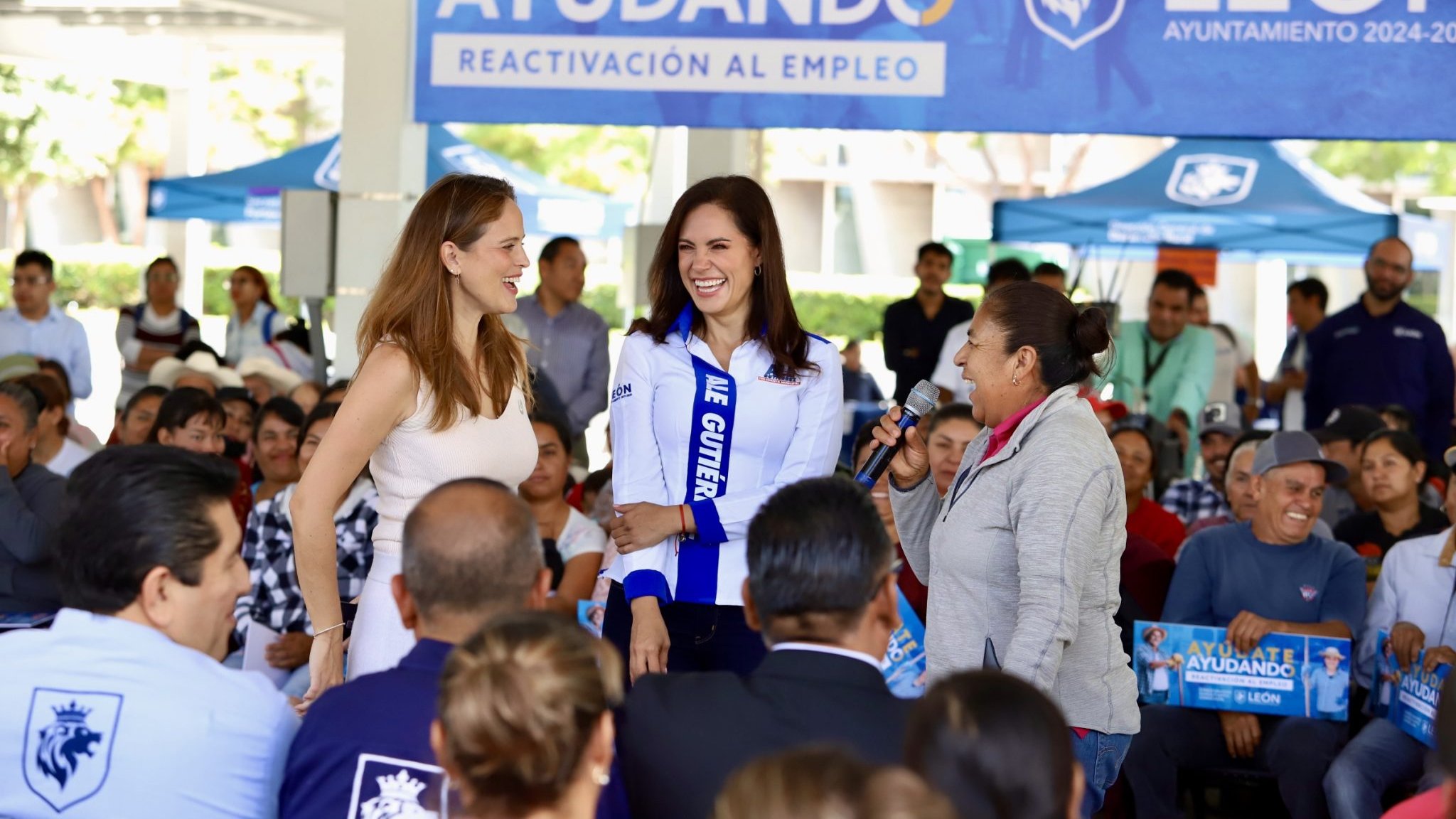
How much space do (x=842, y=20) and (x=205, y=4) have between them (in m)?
8.70

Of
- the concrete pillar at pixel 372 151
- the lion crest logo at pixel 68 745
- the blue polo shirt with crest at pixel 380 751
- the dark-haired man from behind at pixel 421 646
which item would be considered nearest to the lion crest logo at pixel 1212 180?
the concrete pillar at pixel 372 151

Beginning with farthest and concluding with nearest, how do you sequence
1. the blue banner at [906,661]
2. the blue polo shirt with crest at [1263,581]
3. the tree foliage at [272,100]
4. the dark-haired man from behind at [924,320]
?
the tree foliage at [272,100] → the dark-haired man from behind at [924,320] → the blue polo shirt with crest at [1263,581] → the blue banner at [906,661]

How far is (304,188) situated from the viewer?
12.2m

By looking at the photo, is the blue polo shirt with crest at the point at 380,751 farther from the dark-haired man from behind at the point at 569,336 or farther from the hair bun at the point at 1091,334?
the dark-haired man from behind at the point at 569,336

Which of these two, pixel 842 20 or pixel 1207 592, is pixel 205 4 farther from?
pixel 1207 592

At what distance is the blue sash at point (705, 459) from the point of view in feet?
11.2

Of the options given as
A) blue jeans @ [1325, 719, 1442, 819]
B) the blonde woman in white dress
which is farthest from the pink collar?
blue jeans @ [1325, 719, 1442, 819]

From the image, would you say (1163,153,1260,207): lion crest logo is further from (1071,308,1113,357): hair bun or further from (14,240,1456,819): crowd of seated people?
(14,240,1456,819): crowd of seated people

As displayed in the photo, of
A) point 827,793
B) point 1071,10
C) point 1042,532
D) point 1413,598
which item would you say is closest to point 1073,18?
point 1071,10

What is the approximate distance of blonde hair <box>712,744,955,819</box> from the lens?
1.62 m

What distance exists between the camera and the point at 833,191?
36625 millimetres

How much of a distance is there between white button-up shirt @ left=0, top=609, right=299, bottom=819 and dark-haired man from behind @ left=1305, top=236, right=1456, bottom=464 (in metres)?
7.56

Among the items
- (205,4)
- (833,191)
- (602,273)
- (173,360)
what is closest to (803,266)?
(833,191)

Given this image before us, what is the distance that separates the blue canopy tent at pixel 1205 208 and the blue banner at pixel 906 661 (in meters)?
7.48
